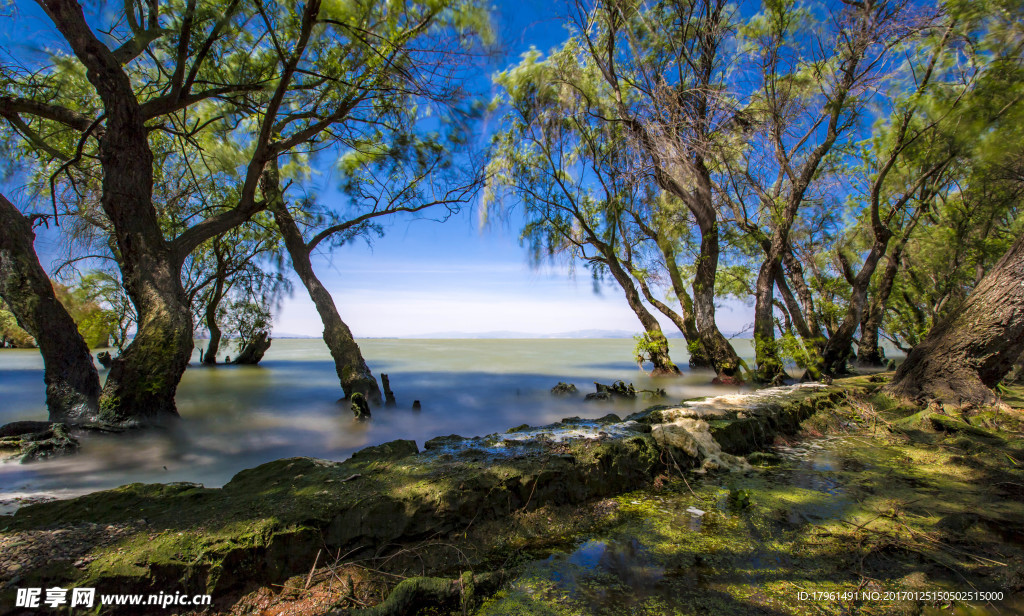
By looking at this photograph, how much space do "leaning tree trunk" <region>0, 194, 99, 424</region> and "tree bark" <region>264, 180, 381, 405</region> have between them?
272 centimetres

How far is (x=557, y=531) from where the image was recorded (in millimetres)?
1893

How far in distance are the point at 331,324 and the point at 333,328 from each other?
9 cm

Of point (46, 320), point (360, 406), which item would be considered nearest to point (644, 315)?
point (360, 406)

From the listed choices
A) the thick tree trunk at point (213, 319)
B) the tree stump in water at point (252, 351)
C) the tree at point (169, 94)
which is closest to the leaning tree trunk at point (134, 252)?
the tree at point (169, 94)

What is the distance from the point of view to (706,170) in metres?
7.82

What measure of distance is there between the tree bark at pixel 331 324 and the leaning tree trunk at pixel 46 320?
2.72m

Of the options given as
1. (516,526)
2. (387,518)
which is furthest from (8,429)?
(516,526)

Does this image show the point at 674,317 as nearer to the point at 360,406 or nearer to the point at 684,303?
the point at 684,303

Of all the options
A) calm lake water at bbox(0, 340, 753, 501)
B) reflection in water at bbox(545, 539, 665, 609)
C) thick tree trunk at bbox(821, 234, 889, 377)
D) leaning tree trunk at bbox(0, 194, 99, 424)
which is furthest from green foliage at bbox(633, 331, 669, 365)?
leaning tree trunk at bbox(0, 194, 99, 424)

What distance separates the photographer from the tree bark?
6574mm

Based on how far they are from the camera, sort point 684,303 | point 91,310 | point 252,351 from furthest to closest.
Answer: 1. point 252,351
2. point 91,310
3. point 684,303

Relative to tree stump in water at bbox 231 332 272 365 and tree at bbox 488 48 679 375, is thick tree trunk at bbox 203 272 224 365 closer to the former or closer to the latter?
tree stump in water at bbox 231 332 272 365

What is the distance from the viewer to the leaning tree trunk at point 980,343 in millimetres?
3770

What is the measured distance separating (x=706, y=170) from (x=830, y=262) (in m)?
6.96
